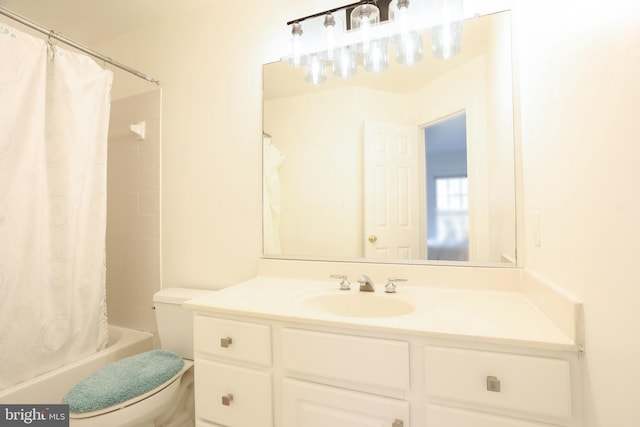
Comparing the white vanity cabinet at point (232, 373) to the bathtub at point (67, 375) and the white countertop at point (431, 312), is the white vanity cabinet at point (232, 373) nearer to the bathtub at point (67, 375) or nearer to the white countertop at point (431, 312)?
the white countertop at point (431, 312)

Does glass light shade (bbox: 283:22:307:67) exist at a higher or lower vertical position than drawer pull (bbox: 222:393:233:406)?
higher

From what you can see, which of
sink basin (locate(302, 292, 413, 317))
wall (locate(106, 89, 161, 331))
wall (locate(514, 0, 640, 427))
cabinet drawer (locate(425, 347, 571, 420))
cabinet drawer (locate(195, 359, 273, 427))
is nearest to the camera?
wall (locate(514, 0, 640, 427))

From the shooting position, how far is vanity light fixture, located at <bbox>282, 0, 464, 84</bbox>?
1.18 m

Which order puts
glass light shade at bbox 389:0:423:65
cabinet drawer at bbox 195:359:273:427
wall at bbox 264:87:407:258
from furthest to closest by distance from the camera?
wall at bbox 264:87:407:258, glass light shade at bbox 389:0:423:65, cabinet drawer at bbox 195:359:273:427

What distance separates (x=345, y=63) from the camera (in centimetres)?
135

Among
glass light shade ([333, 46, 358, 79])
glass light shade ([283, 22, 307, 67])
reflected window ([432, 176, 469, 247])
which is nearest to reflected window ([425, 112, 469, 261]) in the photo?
reflected window ([432, 176, 469, 247])

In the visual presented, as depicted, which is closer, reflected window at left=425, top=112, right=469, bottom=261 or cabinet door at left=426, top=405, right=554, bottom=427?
cabinet door at left=426, top=405, right=554, bottom=427

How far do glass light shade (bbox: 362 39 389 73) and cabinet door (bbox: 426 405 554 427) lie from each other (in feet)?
4.20

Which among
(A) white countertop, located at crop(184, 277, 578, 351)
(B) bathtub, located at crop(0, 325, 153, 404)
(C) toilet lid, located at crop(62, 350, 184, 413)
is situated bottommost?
(B) bathtub, located at crop(0, 325, 153, 404)

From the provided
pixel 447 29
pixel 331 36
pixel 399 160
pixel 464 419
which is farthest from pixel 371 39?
pixel 464 419

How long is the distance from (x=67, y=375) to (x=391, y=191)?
170 centimetres

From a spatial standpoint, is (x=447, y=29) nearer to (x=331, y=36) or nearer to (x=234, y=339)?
(x=331, y=36)

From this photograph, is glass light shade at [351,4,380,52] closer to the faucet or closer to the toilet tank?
the faucet

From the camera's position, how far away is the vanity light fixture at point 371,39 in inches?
46.4
